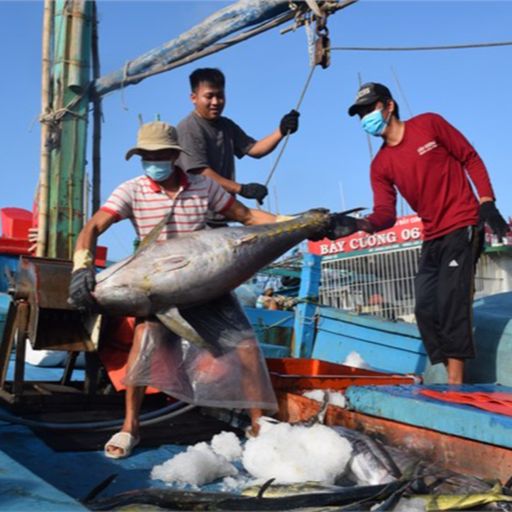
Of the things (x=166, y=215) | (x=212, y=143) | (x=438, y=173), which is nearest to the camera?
(x=166, y=215)

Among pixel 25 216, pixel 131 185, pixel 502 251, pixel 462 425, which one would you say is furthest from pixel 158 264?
pixel 502 251

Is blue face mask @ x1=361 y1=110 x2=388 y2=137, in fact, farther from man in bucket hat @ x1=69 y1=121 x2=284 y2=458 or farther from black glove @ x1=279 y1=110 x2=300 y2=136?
man in bucket hat @ x1=69 y1=121 x2=284 y2=458

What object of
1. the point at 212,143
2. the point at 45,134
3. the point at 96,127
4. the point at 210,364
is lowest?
the point at 210,364

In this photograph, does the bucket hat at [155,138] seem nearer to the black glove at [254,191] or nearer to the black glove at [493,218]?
the black glove at [254,191]

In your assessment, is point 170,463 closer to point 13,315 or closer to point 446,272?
point 13,315

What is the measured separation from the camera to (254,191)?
15.5 ft

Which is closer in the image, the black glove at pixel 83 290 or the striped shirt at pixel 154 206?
the black glove at pixel 83 290

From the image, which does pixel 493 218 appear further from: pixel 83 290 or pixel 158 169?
pixel 83 290

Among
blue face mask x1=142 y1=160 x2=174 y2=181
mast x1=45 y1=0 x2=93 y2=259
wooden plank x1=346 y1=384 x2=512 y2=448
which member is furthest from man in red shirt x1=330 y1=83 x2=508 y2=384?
mast x1=45 y1=0 x2=93 y2=259

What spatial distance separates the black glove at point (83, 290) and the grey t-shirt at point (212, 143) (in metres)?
1.53

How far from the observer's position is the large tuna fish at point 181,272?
3.47 metres

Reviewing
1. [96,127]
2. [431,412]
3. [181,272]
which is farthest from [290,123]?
[96,127]

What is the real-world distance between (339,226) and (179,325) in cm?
120

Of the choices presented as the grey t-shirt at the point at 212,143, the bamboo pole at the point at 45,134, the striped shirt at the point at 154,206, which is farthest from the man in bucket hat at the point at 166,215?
the bamboo pole at the point at 45,134
